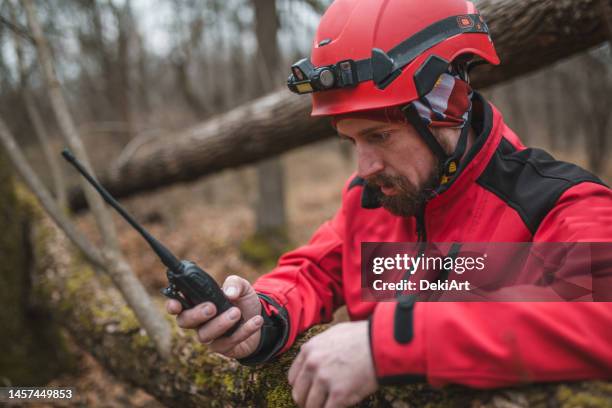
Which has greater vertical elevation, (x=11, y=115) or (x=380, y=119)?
(x=11, y=115)

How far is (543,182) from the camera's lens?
180 centimetres

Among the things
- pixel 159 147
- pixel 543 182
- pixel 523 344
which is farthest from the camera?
pixel 159 147

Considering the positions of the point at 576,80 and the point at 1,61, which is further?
the point at 576,80

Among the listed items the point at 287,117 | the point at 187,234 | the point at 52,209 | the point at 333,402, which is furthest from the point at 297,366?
the point at 187,234

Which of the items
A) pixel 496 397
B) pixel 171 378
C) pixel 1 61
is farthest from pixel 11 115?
pixel 496 397

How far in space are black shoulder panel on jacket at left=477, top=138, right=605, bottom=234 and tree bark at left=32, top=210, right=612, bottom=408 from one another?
782 mm

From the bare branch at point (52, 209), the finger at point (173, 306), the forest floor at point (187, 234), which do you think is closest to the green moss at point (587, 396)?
the finger at point (173, 306)

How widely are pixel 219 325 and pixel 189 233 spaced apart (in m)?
7.73

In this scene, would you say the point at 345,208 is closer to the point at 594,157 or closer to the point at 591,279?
the point at 591,279

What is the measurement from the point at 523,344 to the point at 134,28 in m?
12.7

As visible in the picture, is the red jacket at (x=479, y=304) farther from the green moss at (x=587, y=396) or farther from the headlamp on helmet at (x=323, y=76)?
the headlamp on helmet at (x=323, y=76)

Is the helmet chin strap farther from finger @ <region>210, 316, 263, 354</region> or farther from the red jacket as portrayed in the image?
finger @ <region>210, 316, 263, 354</region>

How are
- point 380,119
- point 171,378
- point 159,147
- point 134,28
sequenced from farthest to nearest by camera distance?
point 134,28 < point 159,147 < point 171,378 < point 380,119

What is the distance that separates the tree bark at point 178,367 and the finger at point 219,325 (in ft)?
1.20
